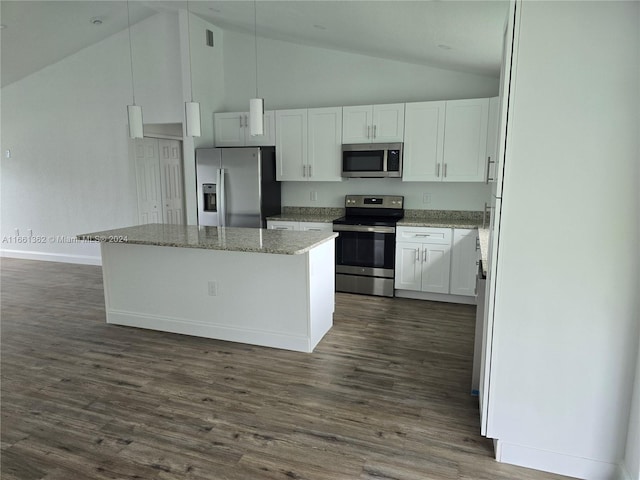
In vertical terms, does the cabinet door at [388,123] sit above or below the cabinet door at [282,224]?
above

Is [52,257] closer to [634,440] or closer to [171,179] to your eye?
[171,179]

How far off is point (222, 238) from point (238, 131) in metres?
2.47

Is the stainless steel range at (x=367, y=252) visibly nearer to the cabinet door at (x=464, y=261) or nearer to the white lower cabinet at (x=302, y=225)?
the white lower cabinet at (x=302, y=225)

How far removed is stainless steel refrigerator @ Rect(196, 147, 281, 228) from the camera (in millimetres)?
5082

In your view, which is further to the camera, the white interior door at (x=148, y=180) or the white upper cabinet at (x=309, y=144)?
the white interior door at (x=148, y=180)

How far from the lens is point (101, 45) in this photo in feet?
19.7

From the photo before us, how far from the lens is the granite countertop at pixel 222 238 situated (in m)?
3.07

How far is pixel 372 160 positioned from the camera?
4.81 metres

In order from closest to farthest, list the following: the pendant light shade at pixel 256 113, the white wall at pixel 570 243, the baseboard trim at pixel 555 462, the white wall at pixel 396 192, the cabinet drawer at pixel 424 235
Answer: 1. the white wall at pixel 570 243
2. the baseboard trim at pixel 555 462
3. the pendant light shade at pixel 256 113
4. the cabinet drawer at pixel 424 235
5. the white wall at pixel 396 192

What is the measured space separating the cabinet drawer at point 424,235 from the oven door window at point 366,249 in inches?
4.3

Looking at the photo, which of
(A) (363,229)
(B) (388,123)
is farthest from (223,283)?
(B) (388,123)

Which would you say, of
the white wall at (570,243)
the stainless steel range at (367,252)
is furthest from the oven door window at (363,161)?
the white wall at (570,243)

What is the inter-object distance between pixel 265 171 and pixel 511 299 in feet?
12.3

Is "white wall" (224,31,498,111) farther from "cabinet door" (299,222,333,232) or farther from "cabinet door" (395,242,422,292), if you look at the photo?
"cabinet door" (395,242,422,292)
